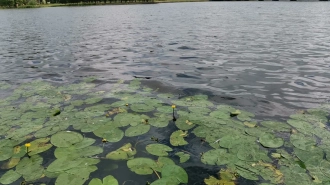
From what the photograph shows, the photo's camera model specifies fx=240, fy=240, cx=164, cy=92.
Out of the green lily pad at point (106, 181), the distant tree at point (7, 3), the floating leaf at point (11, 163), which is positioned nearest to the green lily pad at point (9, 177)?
the floating leaf at point (11, 163)

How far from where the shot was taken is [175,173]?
4715 mm

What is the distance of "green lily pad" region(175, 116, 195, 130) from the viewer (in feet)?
22.2

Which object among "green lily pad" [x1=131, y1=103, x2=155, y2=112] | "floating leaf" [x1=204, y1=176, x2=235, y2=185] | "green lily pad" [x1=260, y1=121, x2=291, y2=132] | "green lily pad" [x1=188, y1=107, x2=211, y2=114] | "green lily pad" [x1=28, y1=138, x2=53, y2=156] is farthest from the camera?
"green lily pad" [x1=131, y1=103, x2=155, y2=112]

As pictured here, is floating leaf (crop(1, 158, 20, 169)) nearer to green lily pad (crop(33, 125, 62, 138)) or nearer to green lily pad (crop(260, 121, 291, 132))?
green lily pad (crop(33, 125, 62, 138))

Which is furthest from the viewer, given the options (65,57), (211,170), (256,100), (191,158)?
(65,57)

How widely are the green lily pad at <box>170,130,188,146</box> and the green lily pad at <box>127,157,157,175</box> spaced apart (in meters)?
1.01

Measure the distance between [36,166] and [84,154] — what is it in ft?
3.22

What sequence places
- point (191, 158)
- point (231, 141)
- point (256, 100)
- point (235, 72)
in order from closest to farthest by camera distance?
1. point (191, 158)
2. point (231, 141)
3. point (256, 100)
4. point (235, 72)

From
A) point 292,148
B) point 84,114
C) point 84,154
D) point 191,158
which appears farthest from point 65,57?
point 292,148

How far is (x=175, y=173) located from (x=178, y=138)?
1.53 m

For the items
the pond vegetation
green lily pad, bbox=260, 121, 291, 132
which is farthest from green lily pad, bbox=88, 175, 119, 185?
green lily pad, bbox=260, 121, 291, 132

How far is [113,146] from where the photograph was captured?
589cm

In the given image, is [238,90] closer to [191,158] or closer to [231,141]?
[231,141]

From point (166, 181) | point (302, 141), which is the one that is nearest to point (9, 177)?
point (166, 181)
